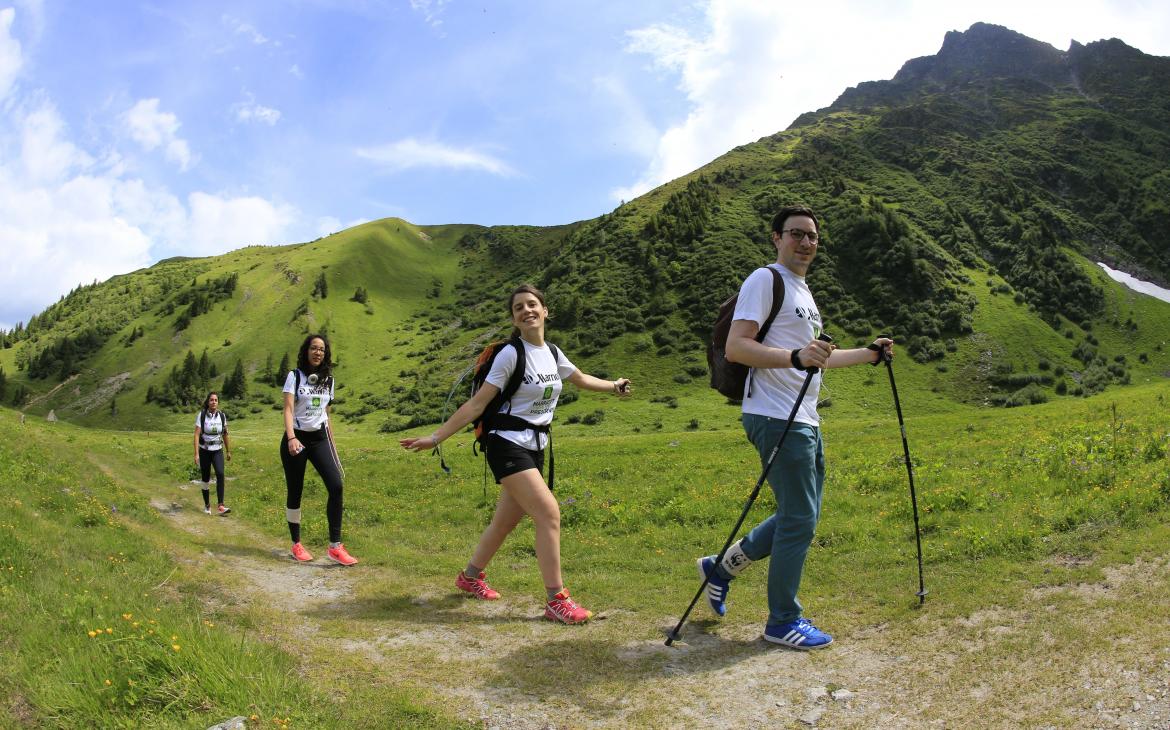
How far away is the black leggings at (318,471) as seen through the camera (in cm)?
1088

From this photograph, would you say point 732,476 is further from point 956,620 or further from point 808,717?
point 808,717

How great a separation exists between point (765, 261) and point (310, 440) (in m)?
112

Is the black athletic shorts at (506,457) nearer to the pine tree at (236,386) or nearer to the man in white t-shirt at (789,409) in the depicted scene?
the man in white t-shirt at (789,409)

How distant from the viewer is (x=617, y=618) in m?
7.31

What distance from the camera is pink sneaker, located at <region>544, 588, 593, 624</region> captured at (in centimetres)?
715

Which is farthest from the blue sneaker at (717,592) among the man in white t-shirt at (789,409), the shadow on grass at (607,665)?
the man in white t-shirt at (789,409)

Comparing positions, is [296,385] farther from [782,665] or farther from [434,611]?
[782,665]

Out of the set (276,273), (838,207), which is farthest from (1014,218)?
(276,273)

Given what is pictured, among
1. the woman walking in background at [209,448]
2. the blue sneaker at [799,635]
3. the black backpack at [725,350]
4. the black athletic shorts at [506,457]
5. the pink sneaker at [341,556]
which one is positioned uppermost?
the black backpack at [725,350]

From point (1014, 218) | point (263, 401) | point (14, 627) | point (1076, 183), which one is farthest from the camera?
point (1076, 183)

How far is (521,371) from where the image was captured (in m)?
7.24

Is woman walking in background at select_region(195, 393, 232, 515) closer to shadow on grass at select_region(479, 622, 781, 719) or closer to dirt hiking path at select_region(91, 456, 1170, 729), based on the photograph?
dirt hiking path at select_region(91, 456, 1170, 729)

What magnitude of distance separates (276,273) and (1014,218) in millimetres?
176475

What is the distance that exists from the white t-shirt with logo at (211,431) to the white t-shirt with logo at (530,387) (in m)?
13.2
